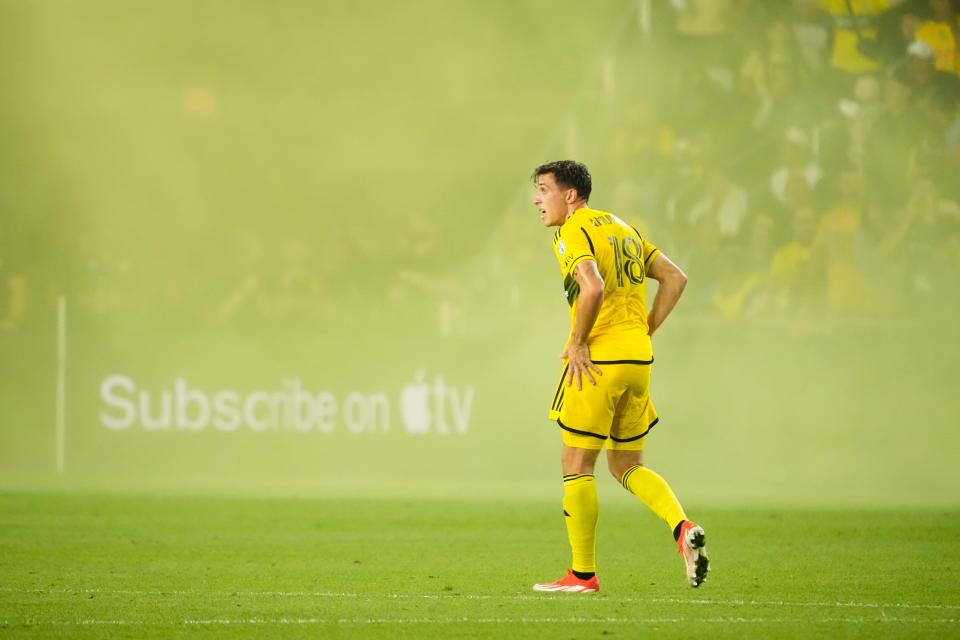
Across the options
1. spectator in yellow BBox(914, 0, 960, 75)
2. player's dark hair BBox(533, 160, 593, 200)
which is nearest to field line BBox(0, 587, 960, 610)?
player's dark hair BBox(533, 160, 593, 200)

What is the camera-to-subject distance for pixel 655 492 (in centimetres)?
600

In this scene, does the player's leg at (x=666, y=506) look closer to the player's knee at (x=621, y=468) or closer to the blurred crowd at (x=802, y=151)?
the player's knee at (x=621, y=468)

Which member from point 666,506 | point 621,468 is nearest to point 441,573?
point 621,468

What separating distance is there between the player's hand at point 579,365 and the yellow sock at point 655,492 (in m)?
0.48

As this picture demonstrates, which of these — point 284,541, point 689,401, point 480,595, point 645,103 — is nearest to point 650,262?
point 480,595

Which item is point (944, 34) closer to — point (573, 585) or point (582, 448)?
point (582, 448)

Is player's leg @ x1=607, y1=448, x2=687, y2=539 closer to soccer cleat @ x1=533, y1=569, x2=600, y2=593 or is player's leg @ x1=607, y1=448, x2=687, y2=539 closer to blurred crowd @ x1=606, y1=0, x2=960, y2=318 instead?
soccer cleat @ x1=533, y1=569, x2=600, y2=593

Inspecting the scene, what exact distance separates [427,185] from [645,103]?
2837mm

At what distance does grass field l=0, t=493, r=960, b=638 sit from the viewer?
17.4 ft

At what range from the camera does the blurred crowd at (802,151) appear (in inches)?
642

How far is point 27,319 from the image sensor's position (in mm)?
15898

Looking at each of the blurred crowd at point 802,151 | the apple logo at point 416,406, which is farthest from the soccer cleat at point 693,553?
the blurred crowd at point 802,151

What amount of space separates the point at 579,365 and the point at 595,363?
0.11 meters

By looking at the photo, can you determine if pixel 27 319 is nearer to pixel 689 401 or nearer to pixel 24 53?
pixel 24 53
